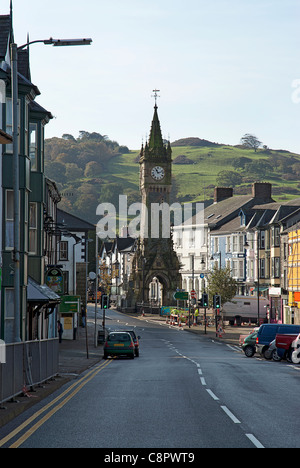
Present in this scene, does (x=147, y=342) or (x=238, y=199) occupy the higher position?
(x=238, y=199)

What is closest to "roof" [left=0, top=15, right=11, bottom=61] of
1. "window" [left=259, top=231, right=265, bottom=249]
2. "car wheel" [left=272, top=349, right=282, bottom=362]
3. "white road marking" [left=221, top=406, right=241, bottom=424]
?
"white road marking" [left=221, top=406, right=241, bottom=424]

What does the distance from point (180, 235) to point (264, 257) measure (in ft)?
148

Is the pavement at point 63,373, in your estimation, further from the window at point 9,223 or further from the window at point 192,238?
the window at point 192,238

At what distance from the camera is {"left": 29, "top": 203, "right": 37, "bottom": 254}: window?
110 feet

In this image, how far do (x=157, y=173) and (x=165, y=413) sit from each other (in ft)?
391

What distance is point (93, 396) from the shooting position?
20453 millimetres

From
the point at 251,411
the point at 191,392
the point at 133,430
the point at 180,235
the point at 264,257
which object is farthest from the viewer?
the point at 180,235

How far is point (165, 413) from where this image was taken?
1656 centimetres

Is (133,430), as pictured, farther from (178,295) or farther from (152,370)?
(178,295)

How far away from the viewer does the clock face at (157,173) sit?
441 ft

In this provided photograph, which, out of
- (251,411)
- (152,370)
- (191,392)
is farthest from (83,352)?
(251,411)

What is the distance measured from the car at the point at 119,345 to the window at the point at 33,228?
411 inches

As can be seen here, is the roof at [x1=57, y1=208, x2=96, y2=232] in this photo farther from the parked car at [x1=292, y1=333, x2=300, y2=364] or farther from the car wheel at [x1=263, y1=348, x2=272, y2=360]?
the parked car at [x1=292, y1=333, x2=300, y2=364]

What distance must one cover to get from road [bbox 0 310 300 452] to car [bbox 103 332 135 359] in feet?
38.9
